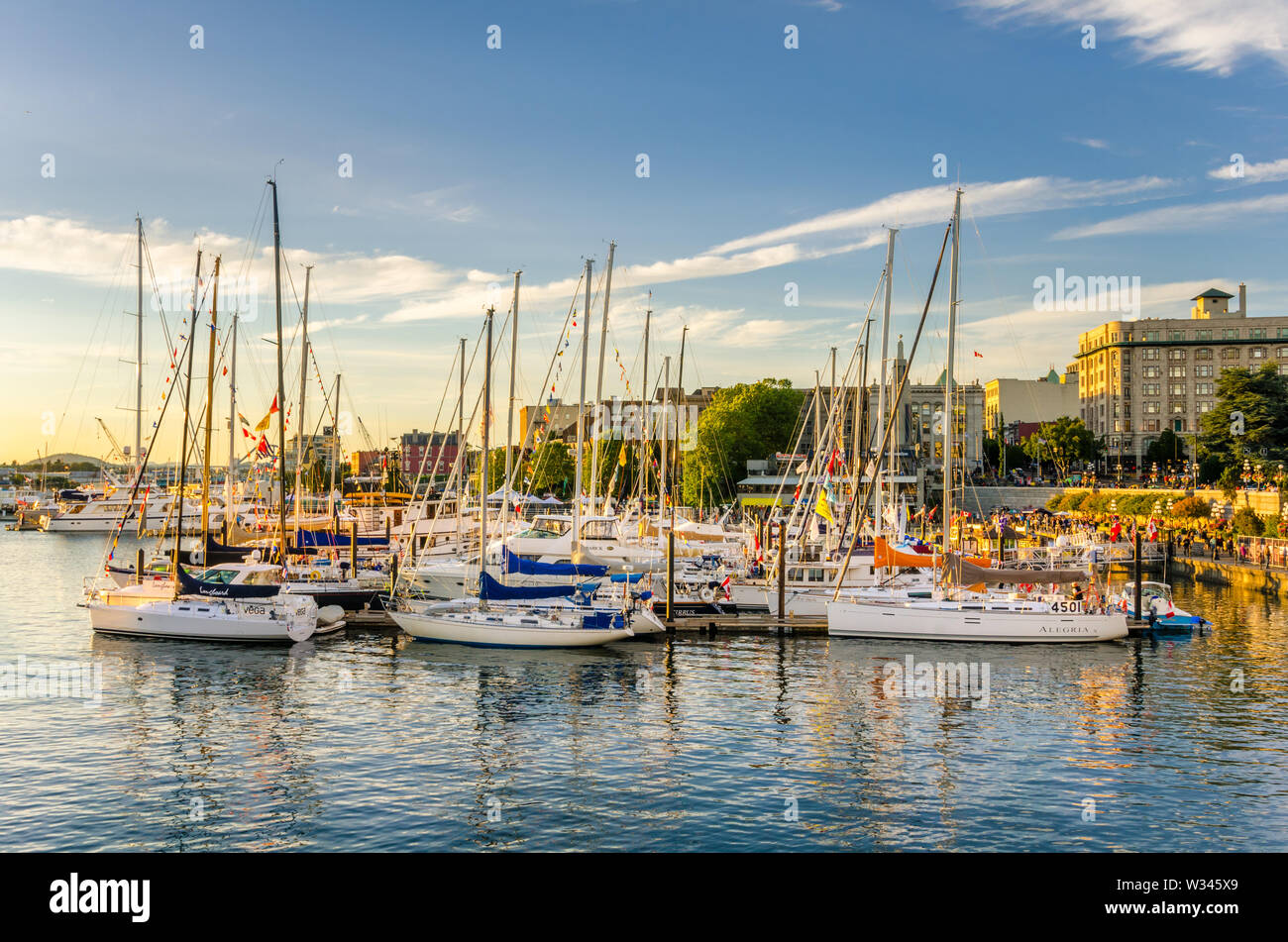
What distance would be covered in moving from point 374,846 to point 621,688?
1441 cm

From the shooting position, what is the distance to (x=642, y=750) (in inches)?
983

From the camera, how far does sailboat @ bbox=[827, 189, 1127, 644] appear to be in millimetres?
40125

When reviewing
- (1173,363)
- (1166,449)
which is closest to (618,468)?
(1166,449)

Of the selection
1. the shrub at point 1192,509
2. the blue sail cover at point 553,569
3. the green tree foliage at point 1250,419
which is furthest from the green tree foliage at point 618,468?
the green tree foliage at point 1250,419

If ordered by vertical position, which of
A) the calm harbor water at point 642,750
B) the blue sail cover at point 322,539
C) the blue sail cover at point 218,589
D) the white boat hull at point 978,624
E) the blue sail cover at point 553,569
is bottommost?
the calm harbor water at point 642,750

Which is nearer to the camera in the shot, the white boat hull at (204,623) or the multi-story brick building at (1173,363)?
the white boat hull at (204,623)

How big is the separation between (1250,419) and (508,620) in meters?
85.4

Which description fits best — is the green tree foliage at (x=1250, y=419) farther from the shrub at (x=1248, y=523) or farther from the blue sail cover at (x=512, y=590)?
the blue sail cover at (x=512, y=590)

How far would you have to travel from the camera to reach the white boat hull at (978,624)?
132ft

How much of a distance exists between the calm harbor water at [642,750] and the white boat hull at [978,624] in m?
0.95

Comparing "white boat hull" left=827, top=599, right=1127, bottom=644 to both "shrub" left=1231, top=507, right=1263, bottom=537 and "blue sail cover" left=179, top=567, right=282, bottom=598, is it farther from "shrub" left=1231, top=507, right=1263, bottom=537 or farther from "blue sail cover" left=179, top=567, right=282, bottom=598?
"shrub" left=1231, top=507, right=1263, bottom=537

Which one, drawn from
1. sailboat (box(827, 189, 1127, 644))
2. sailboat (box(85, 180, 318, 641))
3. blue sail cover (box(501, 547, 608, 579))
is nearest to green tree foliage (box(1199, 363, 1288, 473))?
sailboat (box(827, 189, 1127, 644))

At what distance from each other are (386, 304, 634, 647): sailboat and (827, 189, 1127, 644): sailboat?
9.89m
